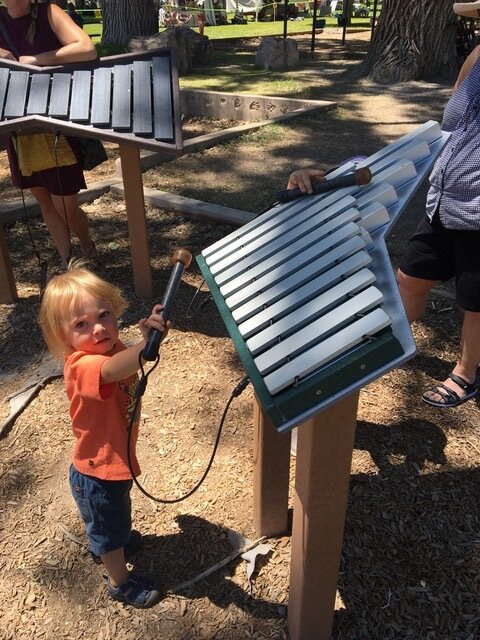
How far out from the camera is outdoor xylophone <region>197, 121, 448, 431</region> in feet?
3.80

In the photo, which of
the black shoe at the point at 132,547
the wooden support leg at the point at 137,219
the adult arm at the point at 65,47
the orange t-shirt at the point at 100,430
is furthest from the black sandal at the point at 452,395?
the adult arm at the point at 65,47

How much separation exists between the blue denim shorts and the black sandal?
153cm

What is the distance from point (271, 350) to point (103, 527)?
936mm

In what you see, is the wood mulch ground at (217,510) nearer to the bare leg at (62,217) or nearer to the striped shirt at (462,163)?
the bare leg at (62,217)

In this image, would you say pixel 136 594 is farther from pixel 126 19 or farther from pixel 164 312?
pixel 126 19

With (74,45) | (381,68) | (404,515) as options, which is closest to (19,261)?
(74,45)

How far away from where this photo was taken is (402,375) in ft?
9.85

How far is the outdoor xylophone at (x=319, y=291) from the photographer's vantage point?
3.80 feet

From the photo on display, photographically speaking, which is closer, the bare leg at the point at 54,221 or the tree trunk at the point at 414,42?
the bare leg at the point at 54,221

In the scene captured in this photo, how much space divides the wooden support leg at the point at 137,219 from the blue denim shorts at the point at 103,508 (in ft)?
6.47

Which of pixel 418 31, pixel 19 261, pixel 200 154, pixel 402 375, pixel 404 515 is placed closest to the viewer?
pixel 404 515

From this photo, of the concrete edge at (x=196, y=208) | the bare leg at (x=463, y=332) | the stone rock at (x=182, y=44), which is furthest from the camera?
the stone rock at (x=182, y=44)

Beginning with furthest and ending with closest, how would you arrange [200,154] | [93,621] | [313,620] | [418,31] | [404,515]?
[418,31], [200,154], [404,515], [93,621], [313,620]

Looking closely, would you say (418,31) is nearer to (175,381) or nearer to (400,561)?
(175,381)
